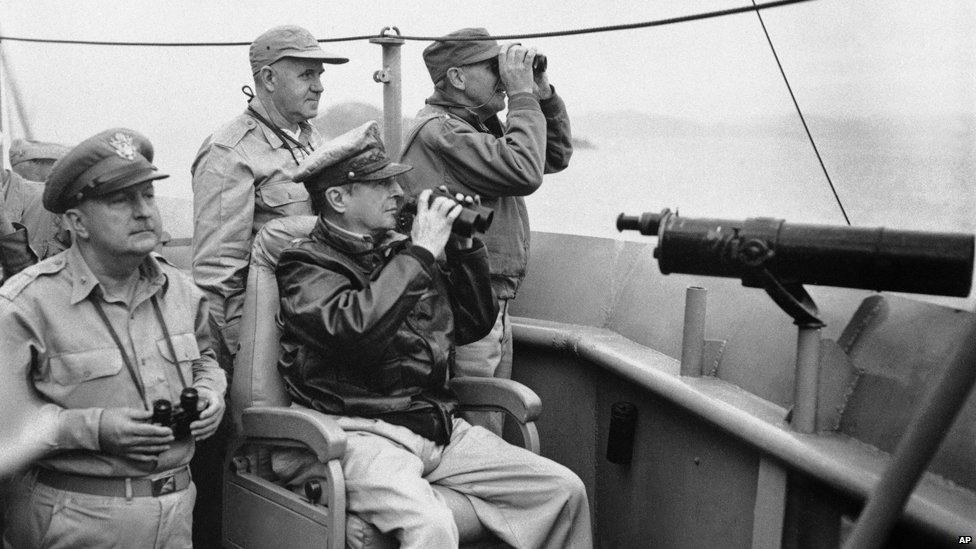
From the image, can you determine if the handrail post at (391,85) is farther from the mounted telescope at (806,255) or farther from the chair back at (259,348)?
the mounted telescope at (806,255)

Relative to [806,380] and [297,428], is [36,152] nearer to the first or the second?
[297,428]

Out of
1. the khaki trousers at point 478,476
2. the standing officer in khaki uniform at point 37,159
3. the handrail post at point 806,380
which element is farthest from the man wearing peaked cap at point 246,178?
the standing officer in khaki uniform at point 37,159

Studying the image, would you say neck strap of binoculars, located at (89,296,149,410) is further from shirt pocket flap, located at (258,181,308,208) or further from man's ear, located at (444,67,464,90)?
man's ear, located at (444,67,464,90)

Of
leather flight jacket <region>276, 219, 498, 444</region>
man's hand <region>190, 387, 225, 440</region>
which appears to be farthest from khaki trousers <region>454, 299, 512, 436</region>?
man's hand <region>190, 387, 225, 440</region>

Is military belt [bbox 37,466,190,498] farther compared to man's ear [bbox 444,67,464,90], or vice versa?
man's ear [bbox 444,67,464,90]

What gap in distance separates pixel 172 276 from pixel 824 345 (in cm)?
147

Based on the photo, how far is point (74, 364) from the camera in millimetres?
2203

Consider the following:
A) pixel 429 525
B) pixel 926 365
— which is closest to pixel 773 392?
pixel 926 365

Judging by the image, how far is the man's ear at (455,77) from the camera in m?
3.01

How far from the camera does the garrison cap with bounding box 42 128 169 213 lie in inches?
88.9

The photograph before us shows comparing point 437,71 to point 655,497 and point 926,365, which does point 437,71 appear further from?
point 926,365

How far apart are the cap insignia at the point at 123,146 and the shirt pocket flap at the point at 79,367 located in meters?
0.43

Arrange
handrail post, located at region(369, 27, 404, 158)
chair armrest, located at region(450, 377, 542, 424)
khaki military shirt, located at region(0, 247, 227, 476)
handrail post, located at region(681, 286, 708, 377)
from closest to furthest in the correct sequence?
khaki military shirt, located at region(0, 247, 227, 476) < handrail post, located at region(681, 286, 708, 377) < chair armrest, located at region(450, 377, 542, 424) < handrail post, located at region(369, 27, 404, 158)

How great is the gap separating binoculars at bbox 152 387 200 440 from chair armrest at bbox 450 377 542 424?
0.78 metres
